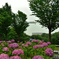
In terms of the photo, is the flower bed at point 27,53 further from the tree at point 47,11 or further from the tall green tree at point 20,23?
the tall green tree at point 20,23

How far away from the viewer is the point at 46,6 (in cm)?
2752

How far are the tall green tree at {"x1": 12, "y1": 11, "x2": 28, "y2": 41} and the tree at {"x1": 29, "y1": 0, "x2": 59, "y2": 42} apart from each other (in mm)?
14008

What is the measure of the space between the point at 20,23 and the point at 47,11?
17.2 meters

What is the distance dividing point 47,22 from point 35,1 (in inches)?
230

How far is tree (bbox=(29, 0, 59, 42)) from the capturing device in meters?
27.7

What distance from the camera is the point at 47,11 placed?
28.0 meters

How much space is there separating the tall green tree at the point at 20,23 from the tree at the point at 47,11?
14.0 metres

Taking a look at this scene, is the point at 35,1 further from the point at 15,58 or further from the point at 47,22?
the point at 15,58

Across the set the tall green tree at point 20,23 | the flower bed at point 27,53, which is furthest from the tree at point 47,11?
the flower bed at point 27,53

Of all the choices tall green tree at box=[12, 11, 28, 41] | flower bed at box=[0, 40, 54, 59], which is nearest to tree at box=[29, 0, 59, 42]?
tall green tree at box=[12, 11, 28, 41]

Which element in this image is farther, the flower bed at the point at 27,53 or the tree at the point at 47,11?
the tree at the point at 47,11

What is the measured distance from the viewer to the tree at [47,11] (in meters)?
27.7

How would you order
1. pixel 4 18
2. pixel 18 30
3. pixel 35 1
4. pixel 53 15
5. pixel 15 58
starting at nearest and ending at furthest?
pixel 15 58, pixel 53 15, pixel 35 1, pixel 4 18, pixel 18 30

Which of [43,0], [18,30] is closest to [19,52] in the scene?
[43,0]
